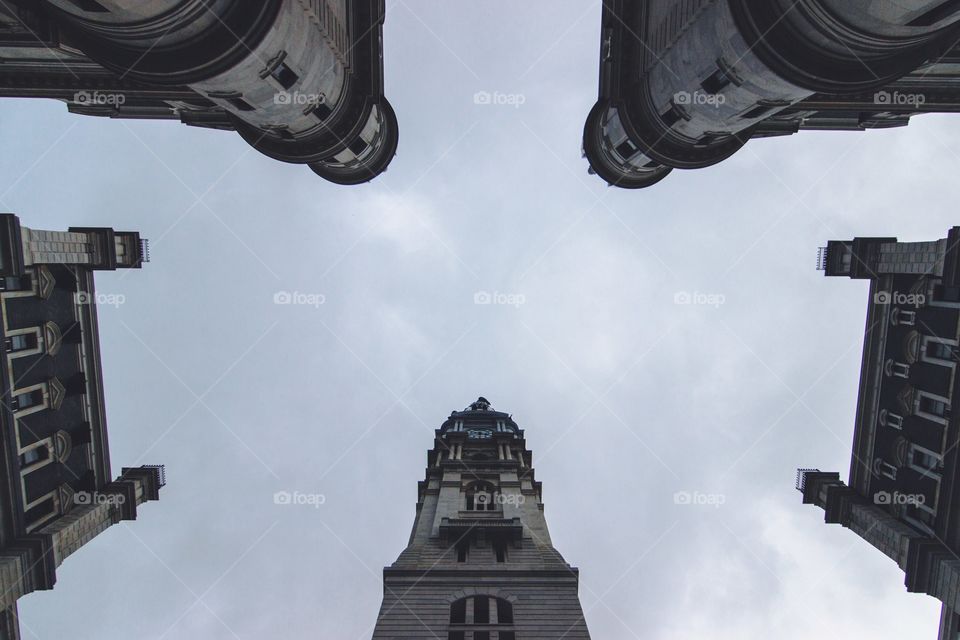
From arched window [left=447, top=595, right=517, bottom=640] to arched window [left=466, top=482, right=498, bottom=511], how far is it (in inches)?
540

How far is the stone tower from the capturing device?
3272 cm

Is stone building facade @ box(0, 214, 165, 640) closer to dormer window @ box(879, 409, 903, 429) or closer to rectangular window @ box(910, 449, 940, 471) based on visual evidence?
rectangular window @ box(910, 449, 940, 471)

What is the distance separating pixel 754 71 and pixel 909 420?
18562 mm

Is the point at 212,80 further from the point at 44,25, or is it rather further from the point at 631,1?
the point at 631,1

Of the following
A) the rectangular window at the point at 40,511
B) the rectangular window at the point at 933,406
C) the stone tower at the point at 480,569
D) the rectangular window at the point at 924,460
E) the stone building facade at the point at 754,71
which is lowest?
the stone tower at the point at 480,569

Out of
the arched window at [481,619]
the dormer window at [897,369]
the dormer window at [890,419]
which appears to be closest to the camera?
the dormer window at [897,369]

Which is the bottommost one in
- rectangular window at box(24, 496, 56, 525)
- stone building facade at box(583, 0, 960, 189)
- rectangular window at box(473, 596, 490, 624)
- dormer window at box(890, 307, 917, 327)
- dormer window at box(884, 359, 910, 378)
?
rectangular window at box(473, 596, 490, 624)

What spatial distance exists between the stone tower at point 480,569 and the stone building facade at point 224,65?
1106 inches

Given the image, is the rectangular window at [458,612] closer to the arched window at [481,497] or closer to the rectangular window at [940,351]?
the arched window at [481,497]

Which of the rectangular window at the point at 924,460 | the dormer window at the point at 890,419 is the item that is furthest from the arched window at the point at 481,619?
the dormer window at the point at 890,419

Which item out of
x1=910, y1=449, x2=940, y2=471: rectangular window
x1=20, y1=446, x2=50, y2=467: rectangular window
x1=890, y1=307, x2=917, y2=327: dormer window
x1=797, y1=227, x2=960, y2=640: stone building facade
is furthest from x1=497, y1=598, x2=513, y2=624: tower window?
x1=890, y1=307, x2=917, y2=327: dormer window

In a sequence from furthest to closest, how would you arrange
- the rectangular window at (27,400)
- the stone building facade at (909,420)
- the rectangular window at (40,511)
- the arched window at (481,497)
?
the arched window at (481,497), the rectangular window at (40,511), the rectangular window at (27,400), the stone building facade at (909,420)

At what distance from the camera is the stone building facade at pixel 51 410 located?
23766mm

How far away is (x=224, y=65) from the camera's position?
24.1 metres
